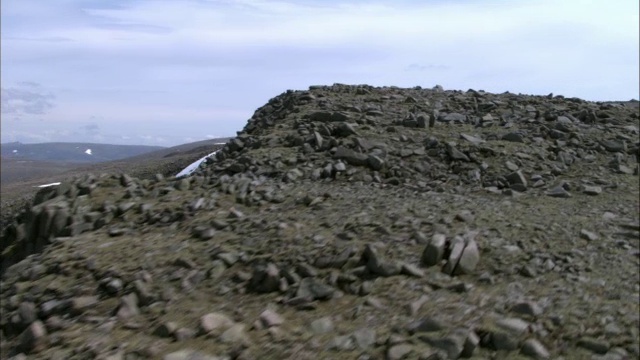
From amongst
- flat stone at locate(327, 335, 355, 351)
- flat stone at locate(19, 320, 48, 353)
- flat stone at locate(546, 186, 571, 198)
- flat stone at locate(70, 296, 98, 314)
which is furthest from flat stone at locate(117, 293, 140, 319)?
flat stone at locate(546, 186, 571, 198)

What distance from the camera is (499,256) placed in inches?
249

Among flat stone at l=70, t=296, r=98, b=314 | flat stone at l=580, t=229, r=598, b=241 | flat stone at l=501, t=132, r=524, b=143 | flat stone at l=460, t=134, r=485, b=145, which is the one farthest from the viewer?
flat stone at l=501, t=132, r=524, b=143

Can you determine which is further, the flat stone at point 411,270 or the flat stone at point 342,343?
the flat stone at point 411,270

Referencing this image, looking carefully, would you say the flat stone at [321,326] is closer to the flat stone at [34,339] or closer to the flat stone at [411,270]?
the flat stone at [411,270]

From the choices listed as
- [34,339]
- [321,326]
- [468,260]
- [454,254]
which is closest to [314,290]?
[321,326]

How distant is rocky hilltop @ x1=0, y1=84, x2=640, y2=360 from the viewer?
5039 millimetres

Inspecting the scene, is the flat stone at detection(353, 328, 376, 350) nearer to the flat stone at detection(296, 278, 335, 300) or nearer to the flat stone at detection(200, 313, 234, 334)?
the flat stone at detection(296, 278, 335, 300)

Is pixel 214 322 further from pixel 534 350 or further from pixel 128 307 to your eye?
pixel 534 350

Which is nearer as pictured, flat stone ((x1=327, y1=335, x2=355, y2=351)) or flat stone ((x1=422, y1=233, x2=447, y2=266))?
flat stone ((x1=327, y1=335, x2=355, y2=351))

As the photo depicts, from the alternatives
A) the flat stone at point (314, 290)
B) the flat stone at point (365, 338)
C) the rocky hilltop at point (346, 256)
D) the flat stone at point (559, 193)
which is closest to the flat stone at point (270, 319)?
the rocky hilltop at point (346, 256)

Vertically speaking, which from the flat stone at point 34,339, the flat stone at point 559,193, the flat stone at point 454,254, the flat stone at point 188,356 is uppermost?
the flat stone at point 559,193

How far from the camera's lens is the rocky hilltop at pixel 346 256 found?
5.04m

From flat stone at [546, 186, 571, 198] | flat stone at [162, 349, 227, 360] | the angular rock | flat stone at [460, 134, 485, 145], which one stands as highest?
flat stone at [460, 134, 485, 145]

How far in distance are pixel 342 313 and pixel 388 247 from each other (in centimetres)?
128
